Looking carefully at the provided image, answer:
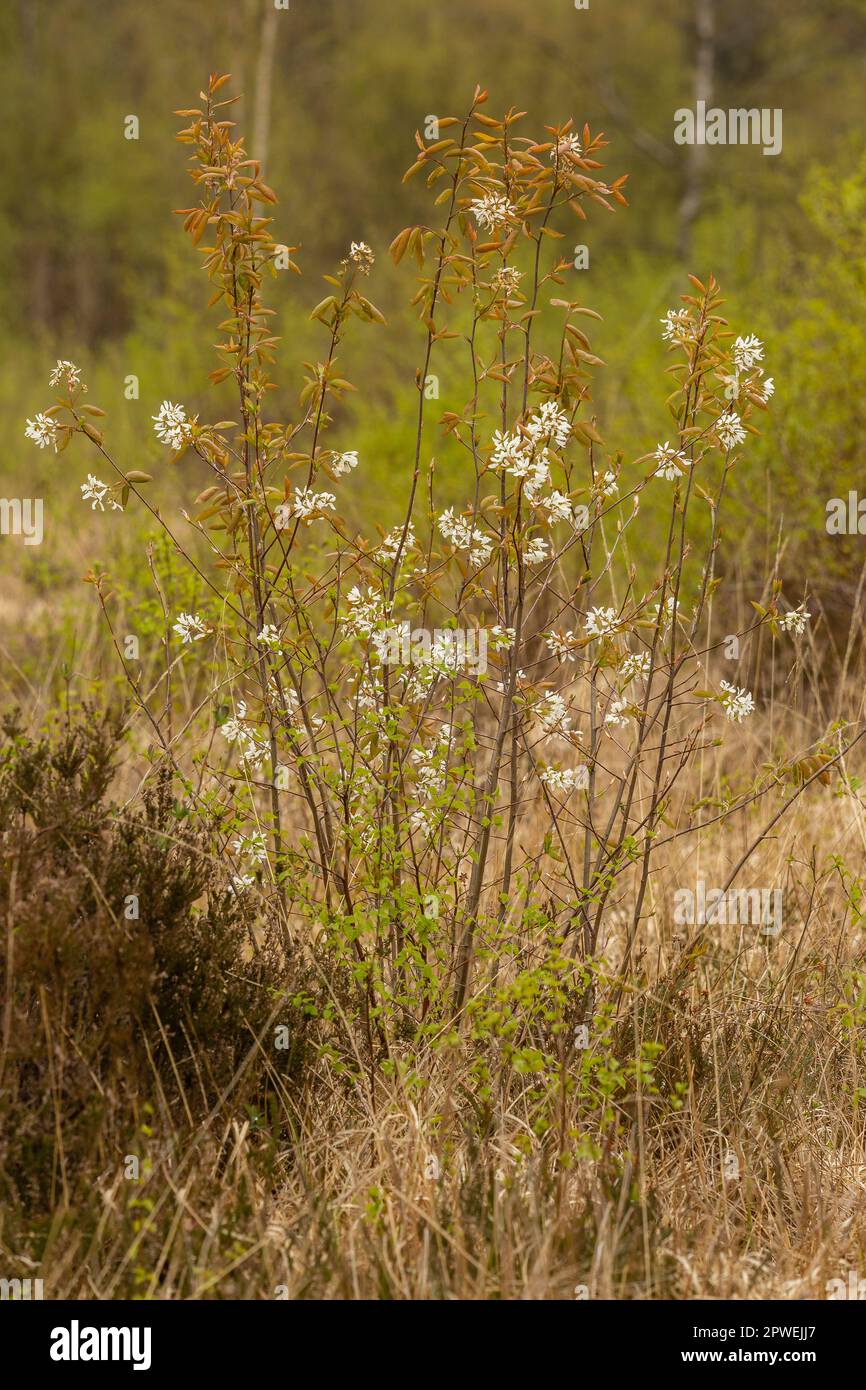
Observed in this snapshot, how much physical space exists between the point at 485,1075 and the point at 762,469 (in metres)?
4.55

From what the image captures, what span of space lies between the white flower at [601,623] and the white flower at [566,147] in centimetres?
100

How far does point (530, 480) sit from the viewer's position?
2709 mm

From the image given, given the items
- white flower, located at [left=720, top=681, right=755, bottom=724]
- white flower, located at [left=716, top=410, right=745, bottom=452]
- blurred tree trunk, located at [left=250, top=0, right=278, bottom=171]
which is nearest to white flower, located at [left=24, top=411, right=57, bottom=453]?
white flower, located at [left=716, top=410, right=745, bottom=452]

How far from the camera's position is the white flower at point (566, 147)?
8.84 feet

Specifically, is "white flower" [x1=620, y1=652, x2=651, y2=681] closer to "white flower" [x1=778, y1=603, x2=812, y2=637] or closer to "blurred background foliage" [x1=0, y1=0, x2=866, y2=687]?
"white flower" [x1=778, y1=603, x2=812, y2=637]

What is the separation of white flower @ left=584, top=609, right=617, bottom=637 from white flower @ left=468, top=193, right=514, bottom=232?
34.7 inches

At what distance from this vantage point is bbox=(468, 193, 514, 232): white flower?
270cm

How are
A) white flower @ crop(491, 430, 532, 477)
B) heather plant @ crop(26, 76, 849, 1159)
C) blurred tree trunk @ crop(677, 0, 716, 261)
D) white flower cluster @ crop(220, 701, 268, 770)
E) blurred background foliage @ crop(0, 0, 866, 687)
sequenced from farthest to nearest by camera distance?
blurred tree trunk @ crop(677, 0, 716, 261)
blurred background foliage @ crop(0, 0, 866, 687)
white flower cluster @ crop(220, 701, 268, 770)
heather plant @ crop(26, 76, 849, 1159)
white flower @ crop(491, 430, 532, 477)

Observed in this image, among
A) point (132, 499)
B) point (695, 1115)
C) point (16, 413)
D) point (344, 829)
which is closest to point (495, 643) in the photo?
point (344, 829)

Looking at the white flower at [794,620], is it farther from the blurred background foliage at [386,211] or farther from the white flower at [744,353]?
the blurred background foliage at [386,211]

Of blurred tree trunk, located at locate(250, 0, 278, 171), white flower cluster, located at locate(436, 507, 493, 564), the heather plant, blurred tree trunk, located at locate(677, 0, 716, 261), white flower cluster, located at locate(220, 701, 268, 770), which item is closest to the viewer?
the heather plant

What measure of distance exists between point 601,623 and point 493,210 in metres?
0.94

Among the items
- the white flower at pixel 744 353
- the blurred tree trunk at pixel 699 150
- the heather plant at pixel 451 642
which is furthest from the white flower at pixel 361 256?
the blurred tree trunk at pixel 699 150

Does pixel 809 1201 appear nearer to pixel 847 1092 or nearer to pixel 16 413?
pixel 847 1092
